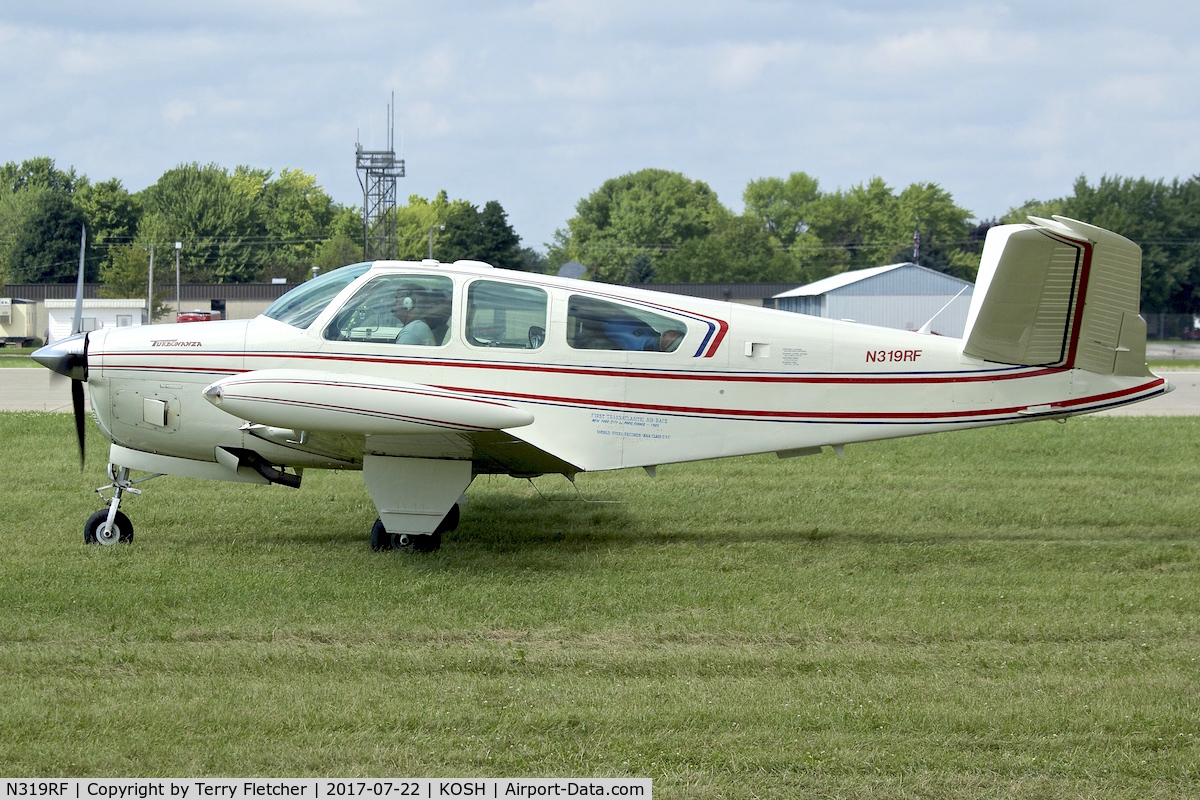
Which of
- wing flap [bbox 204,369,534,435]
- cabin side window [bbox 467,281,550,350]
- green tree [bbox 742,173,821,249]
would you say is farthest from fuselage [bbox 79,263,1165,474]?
green tree [bbox 742,173,821,249]

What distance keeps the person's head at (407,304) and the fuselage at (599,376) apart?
0.10m

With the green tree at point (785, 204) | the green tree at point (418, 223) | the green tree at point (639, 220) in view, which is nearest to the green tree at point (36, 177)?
the green tree at point (418, 223)

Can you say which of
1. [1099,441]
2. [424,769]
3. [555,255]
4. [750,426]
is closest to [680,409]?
[750,426]

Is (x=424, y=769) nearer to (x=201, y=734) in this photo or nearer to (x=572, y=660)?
(x=201, y=734)

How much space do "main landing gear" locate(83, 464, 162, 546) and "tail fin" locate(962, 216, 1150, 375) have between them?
6.77 meters

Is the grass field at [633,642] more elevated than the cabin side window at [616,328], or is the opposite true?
the cabin side window at [616,328]

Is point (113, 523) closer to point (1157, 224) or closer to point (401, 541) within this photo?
point (401, 541)

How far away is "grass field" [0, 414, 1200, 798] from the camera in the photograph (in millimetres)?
4395

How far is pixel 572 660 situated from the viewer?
18.6 feet

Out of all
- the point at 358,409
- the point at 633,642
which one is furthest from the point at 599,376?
the point at 633,642

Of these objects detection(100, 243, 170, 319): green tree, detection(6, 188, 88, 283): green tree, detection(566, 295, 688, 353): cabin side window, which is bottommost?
detection(566, 295, 688, 353): cabin side window

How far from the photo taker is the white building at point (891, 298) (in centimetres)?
4784

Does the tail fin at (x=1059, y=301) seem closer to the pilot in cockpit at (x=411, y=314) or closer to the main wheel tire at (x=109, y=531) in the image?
the pilot in cockpit at (x=411, y=314)

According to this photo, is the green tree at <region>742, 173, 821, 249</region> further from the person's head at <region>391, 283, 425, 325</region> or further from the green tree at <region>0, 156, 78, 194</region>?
the person's head at <region>391, 283, 425, 325</region>
